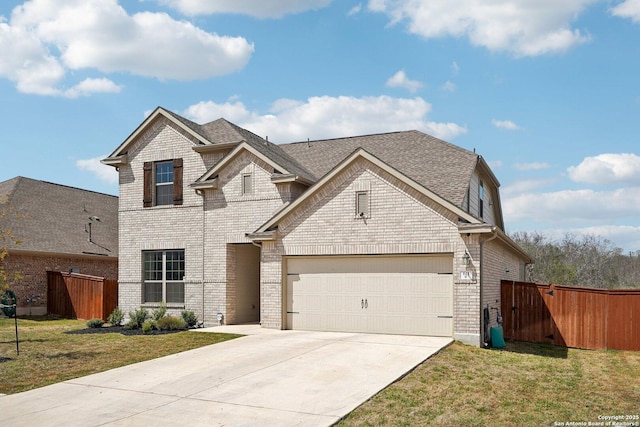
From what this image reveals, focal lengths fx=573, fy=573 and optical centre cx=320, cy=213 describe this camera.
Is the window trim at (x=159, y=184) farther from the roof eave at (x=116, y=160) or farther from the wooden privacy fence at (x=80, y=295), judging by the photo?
the wooden privacy fence at (x=80, y=295)

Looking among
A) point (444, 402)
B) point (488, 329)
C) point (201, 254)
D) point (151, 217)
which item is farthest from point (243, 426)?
point (151, 217)

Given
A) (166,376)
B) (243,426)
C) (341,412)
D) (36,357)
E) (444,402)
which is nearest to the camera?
(243,426)

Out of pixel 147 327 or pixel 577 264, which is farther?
Answer: pixel 577 264

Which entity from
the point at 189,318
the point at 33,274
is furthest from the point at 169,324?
the point at 33,274

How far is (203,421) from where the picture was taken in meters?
8.63

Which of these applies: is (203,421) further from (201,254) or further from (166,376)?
(201,254)

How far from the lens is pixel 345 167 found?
16922 millimetres

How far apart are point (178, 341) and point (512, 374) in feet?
29.6

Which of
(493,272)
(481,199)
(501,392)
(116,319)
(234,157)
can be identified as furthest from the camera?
(481,199)

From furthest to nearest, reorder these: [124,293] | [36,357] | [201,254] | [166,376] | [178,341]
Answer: [124,293]
[201,254]
[178,341]
[36,357]
[166,376]

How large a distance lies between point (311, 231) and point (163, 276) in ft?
23.2

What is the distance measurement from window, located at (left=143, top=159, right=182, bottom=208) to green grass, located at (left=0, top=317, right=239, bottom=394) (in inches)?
213

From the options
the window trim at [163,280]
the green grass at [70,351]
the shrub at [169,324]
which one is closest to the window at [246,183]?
the window trim at [163,280]

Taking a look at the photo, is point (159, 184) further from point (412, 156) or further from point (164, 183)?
point (412, 156)
